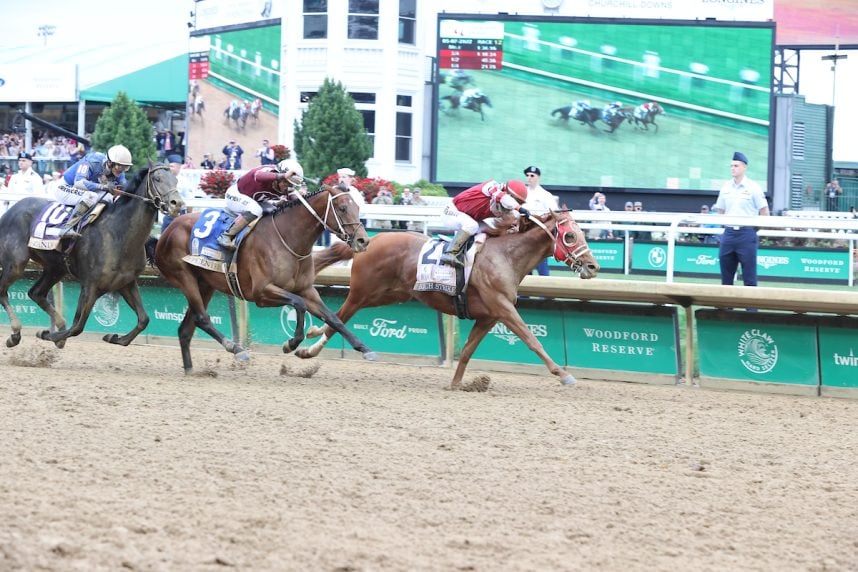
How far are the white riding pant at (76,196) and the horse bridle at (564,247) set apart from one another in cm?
349

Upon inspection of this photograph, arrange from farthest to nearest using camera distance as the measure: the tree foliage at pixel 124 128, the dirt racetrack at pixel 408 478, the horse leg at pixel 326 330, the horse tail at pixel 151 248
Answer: the tree foliage at pixel 124 128 → the horse tail at pixel 151 248 → the horse leg at pixel 326 330 → the dirt racetrack at pixel 408 478

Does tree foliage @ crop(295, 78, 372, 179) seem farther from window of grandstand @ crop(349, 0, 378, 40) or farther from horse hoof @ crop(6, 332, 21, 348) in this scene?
horse hoof @ crop(6, 332, 21, 348)

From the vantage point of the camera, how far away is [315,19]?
31984mm

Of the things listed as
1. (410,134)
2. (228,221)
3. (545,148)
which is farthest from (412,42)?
(228,221)

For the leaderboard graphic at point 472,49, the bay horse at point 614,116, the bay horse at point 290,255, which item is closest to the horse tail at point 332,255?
the bay horse at point 290,255

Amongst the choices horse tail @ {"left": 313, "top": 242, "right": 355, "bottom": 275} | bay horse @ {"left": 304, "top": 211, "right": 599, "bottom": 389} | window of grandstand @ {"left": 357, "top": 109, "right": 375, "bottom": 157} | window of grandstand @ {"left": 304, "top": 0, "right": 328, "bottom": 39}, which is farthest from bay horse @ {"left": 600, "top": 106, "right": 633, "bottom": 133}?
bay horse @ {"left": 304, "top": 211, "right": 599, "bottom": 389}

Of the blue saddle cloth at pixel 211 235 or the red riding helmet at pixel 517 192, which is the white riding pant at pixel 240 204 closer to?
the blue saddle cloth at pixel 211 235

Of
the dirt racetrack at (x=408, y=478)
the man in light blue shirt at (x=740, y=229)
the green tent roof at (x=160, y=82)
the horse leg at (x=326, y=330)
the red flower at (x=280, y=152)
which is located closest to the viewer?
the dirt racetrack at (x=408, y=478)

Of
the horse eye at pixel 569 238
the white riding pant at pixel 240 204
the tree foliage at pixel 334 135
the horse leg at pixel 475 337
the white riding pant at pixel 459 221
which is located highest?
the tree foliage at pixel 334 135

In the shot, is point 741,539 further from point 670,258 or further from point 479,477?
point 670,258

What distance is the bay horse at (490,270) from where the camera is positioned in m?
9.69

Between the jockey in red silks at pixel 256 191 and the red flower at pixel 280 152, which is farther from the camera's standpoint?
the red flower at pixel 280 152

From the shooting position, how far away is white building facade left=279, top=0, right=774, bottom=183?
31609mm

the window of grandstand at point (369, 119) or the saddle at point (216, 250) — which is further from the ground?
the window of grandstand at point (369, 119)
